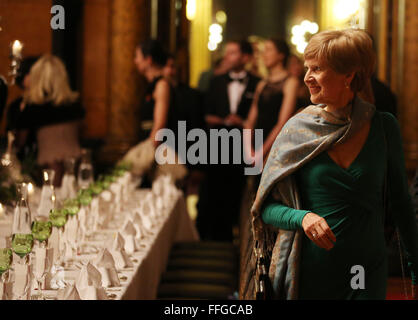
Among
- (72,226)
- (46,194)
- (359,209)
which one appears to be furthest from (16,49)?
(359,209)

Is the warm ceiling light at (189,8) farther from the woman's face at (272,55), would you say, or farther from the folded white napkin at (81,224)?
the folded white napkin at (81,224)

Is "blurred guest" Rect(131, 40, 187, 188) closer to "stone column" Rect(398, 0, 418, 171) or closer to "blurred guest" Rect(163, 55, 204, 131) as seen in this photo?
"blurred guest" Rect(163, 55, 204, 131)

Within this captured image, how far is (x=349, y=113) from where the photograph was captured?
2148 millimetres

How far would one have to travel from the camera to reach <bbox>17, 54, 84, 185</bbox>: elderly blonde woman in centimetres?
549

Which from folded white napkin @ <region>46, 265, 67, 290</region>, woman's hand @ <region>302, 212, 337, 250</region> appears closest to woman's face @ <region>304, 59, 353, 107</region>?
woman's hand @ <region>302, 212, 337, 250</region>

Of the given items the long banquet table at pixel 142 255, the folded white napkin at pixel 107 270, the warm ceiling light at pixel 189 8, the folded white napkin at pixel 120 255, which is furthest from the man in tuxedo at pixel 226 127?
the folded white napkin at pixel 107 270

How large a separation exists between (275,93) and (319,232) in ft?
12.9

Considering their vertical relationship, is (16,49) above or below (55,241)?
above

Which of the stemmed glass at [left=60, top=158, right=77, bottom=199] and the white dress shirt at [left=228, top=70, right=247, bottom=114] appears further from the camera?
the white dress shirt at [left=228, top=70, right=247, bottom=114]

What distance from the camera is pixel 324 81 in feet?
→ 6.82

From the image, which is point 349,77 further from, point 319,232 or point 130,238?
point 130,238

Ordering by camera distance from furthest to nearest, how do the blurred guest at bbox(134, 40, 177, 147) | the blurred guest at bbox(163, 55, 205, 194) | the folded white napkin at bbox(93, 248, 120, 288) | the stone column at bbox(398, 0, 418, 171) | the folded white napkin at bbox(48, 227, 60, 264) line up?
the stone column at bbox(398, 0, 418, 171)
the blurred guest at bbox(163, 55, 205, 194)
the blurred guest at bbox(134, 40, 177, 147)
the folded white napkin at bbox(48, 227, 60, 264)
the folded white napkin at bbox(93, 248, 120, 288)
